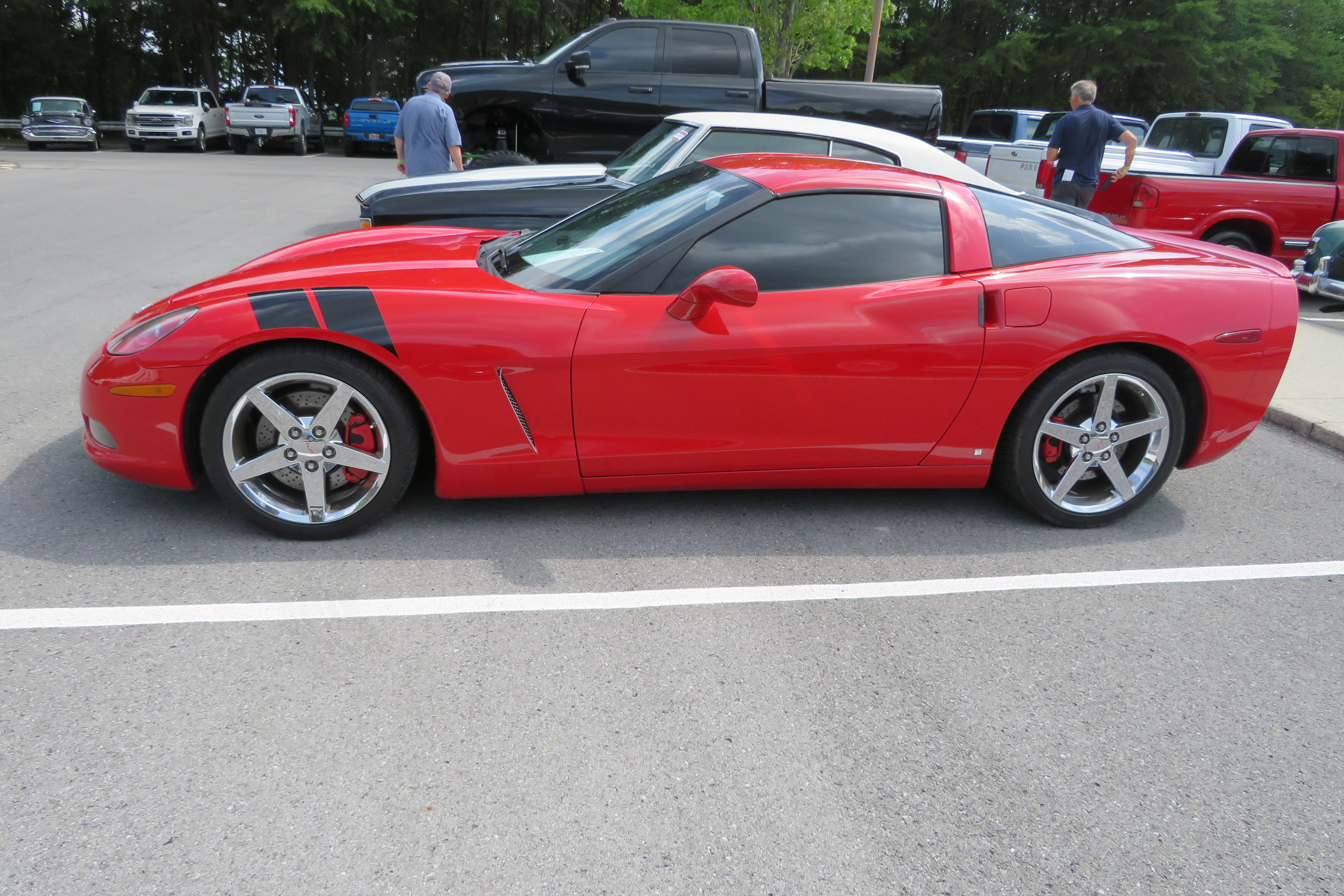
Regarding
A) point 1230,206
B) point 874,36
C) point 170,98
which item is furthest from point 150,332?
point 170,98

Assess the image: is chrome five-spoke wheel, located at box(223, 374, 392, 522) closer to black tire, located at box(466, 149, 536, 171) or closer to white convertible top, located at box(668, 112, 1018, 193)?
white convertible top, located at box(668, 112, 1018, 193)

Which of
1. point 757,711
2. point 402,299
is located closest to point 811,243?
point 402,299

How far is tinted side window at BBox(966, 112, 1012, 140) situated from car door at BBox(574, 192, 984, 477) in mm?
15455

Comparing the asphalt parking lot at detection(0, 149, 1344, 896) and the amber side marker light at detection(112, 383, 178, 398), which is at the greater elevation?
the amber side marker light at detection(112, 383, 178, 398)

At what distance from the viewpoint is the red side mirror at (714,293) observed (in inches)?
134

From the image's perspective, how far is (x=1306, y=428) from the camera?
5.56 metres

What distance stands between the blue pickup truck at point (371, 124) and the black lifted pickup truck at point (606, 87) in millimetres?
16234

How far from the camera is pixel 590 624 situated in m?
3.17

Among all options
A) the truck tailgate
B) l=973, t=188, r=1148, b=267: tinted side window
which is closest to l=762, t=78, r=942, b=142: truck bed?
l=973, t=188, r=1148, b=267: tinted side window

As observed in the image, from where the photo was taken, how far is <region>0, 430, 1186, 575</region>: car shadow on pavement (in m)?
3.52

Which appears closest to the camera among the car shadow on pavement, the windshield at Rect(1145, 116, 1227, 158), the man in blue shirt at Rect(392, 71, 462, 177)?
the car shadow on pavement

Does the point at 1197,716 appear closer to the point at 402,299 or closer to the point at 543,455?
the point at 543,455

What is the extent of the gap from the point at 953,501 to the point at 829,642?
1.44m

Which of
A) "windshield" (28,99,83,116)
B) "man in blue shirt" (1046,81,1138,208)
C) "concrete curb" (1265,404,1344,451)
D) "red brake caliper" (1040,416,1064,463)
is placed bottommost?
"concrete curb" (1265,404,1344,451)
